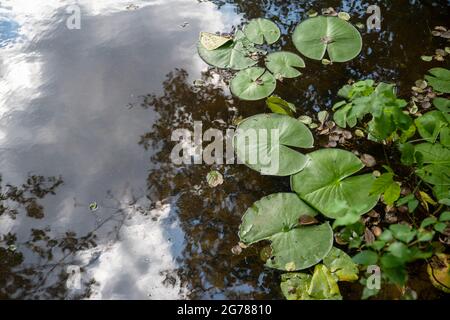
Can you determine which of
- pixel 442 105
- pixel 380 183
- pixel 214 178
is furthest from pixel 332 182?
pixel 442 105

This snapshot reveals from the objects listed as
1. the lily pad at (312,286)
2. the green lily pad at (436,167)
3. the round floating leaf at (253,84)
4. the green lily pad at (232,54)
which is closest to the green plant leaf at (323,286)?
the lily pad at (312,286)

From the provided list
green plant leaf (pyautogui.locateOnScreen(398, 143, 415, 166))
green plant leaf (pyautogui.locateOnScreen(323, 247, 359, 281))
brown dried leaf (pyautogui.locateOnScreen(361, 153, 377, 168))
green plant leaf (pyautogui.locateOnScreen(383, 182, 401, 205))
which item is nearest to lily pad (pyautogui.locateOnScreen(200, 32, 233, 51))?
brown dried leaf (pyautogui.locateOnScreen(361, 153, 377, 168))

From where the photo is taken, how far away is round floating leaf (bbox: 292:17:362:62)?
3.12 m

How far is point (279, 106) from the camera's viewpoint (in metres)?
2.73

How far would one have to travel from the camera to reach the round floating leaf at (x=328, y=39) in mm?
3119

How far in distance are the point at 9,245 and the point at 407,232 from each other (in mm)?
2160

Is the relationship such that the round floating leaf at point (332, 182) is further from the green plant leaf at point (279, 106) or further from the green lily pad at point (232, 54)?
the green lily pad at point (232, 54)

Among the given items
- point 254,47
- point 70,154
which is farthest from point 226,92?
point 70,154

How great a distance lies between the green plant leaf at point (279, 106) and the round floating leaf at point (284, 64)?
1.10 feet

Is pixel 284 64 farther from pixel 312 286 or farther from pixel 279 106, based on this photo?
pixel 312 286

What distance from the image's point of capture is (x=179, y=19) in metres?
3.67

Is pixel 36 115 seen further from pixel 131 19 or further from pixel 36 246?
pixel 131 19

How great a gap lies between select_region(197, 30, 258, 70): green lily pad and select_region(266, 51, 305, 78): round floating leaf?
16 cm

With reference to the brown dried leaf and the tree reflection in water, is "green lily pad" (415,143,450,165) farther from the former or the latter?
the tree reflection in water
